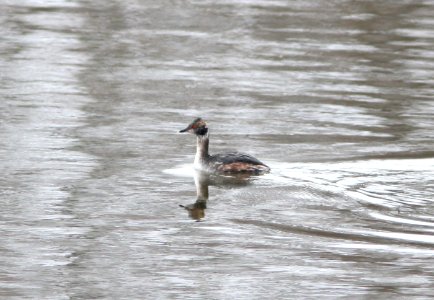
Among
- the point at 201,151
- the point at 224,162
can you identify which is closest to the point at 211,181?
the point at 224,162

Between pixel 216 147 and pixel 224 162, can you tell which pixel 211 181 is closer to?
pixel 224 162

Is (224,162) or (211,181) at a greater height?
(224,162)

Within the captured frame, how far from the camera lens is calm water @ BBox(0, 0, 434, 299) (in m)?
9.99

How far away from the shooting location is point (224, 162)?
13430 millimetres

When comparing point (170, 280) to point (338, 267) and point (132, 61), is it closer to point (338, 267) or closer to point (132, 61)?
point (338, 267)

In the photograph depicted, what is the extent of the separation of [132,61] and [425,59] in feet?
13.7

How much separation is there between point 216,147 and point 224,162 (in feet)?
4.59

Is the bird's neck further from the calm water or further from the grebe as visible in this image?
the calm water

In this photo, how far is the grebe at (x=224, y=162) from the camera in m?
13.2

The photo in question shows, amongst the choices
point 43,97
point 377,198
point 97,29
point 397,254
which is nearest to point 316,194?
point 377,198

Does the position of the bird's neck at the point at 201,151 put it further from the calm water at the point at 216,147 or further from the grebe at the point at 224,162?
the calm water at the point at 216,147

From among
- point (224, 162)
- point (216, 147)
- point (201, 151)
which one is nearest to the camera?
point (224, 162)

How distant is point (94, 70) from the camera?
61.7 feet

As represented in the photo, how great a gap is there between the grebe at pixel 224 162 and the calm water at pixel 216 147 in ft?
0.34
